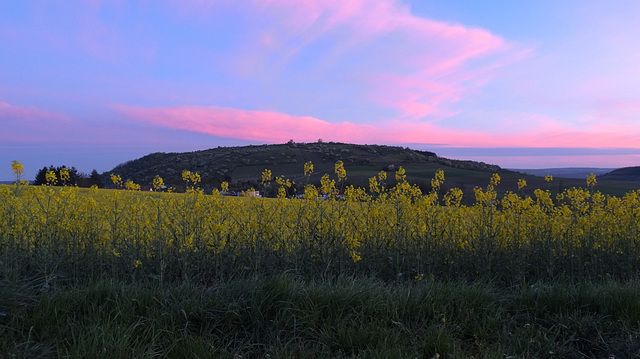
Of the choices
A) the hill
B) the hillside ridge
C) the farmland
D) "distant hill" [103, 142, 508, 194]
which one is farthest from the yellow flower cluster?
the hill

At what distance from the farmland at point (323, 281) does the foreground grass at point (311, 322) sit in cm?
1

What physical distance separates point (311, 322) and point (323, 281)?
854 mm

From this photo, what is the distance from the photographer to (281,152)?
62375 millimetres

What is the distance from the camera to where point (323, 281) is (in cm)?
370

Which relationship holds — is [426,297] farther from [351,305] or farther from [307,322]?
[307,322]

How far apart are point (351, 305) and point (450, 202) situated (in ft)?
14.2

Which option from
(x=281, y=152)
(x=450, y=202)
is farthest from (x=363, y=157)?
(x=450, y=202)

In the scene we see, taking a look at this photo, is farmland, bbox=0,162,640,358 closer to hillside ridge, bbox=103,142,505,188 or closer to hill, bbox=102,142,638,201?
hillside ridge, bbox=103,142,505,188

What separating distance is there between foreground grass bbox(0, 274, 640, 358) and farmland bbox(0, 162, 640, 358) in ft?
0.04

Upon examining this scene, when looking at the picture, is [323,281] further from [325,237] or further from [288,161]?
[288,161]

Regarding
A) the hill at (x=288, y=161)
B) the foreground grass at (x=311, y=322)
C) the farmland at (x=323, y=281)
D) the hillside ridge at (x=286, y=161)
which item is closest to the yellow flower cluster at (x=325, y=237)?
the farmland at (x=323, y=281)

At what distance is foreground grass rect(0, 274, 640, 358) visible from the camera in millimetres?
2506

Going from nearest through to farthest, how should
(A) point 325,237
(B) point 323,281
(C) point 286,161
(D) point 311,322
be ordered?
(D) point 311,322
(B) point 323,281
(A) point 325,237
(C) point 286,161

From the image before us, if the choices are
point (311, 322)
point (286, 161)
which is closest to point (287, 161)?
point (286, 161)
